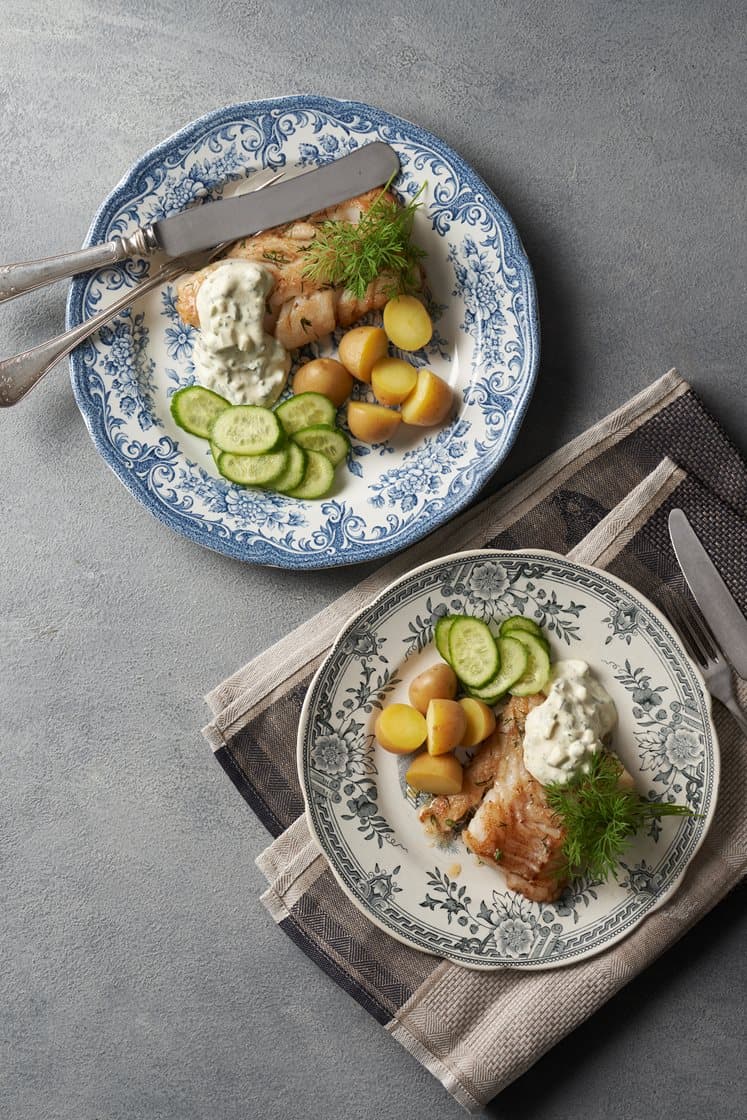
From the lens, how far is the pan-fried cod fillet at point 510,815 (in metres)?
2.53

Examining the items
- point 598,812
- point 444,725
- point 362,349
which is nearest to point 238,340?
point 362,349

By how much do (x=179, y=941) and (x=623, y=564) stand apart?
1.73 m

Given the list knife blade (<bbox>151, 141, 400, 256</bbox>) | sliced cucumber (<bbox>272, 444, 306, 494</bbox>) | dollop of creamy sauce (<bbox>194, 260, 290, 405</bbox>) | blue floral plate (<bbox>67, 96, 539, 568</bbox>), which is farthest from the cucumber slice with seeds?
knife blade (<bbox>151, 141, 400, 256</bbox>)

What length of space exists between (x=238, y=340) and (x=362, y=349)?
1.15 feet

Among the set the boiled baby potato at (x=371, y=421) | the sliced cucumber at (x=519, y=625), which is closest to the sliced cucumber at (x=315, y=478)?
the boiled baby potato at (x=371, y=421)

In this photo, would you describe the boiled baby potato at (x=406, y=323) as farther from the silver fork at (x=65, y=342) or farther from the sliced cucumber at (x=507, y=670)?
the sliced cucumber at (x=507, y=670)

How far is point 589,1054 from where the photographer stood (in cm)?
273

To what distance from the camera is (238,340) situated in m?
2.65

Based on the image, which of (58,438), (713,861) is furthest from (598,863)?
(58,438)

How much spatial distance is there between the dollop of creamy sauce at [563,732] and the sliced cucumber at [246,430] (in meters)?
1.05

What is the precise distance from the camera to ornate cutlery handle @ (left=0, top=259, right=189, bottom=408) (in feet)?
8.79

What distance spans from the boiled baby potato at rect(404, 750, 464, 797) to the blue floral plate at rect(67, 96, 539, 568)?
23.4 inches

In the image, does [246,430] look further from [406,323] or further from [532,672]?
[532,672]

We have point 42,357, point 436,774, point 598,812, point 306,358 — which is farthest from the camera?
point 306,358
